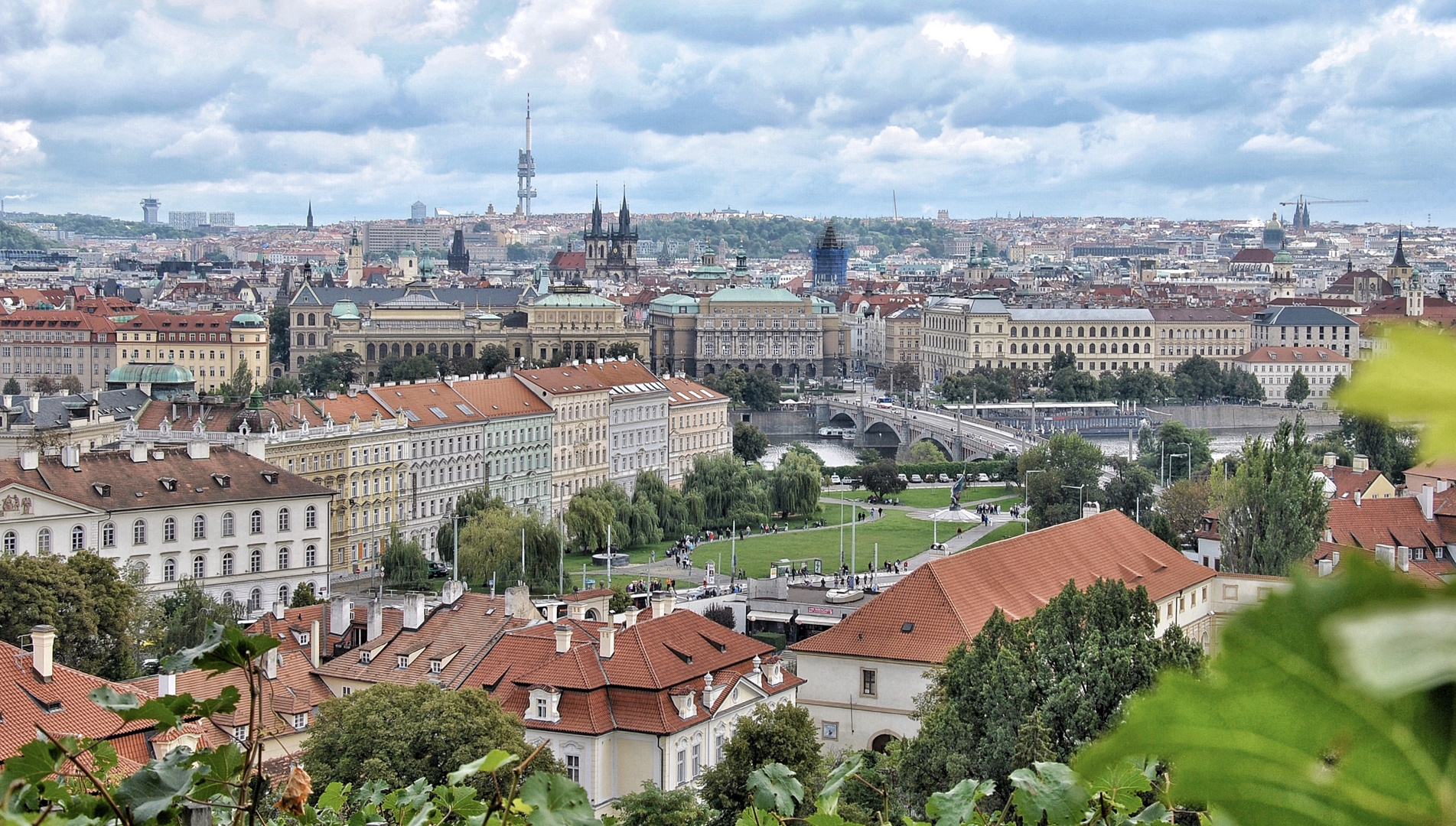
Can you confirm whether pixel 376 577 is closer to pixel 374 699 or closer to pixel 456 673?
pixel 456 673

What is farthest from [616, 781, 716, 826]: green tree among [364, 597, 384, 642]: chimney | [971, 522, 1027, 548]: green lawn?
[971, 522, 1027, 548]: green lawn

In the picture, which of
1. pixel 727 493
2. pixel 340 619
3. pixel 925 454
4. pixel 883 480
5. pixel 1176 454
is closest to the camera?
pixel 340 619

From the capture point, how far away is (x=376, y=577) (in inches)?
2098

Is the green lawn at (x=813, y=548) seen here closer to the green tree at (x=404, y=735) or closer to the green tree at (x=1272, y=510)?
the green tree at (x=1272, y=510)

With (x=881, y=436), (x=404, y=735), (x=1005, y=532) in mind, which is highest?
(x=404, y=735)

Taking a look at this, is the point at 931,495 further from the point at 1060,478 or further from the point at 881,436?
→ the point at 881,436

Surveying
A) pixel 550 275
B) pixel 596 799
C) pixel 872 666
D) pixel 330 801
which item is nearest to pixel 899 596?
→ pixel 872 666

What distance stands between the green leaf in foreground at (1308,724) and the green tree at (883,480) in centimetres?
7047

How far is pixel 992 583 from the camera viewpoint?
A: 2988cm

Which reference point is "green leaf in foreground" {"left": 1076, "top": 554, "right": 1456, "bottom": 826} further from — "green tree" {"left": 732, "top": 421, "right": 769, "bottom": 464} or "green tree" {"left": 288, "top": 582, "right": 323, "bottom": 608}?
"green tree" {"left": 732, "top": 421, "right": 769, "bottom": 464}

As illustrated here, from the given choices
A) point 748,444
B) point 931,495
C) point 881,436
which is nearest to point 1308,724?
point 931,495

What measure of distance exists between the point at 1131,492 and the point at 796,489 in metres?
11.8

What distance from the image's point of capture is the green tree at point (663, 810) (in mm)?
18406

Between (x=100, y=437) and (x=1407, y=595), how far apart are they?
5885cm
